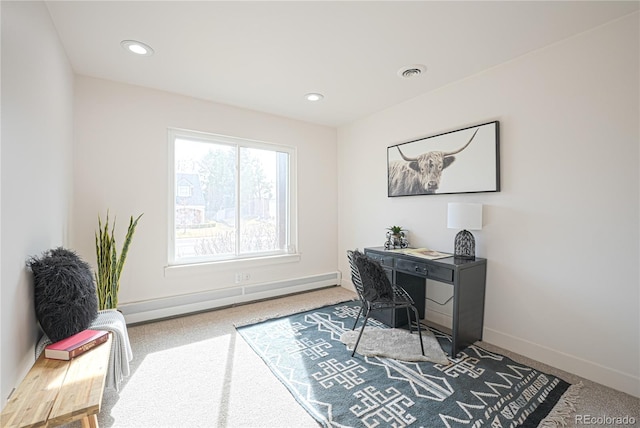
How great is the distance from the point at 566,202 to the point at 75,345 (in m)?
3.25

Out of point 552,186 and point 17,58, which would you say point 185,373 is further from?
point 552,186

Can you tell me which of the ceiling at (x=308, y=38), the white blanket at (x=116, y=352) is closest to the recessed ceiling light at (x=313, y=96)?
the ceiling at (x=308, y=38)

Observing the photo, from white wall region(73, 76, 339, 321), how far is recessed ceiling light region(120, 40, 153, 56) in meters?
0.77

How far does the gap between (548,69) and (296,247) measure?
3.23 m

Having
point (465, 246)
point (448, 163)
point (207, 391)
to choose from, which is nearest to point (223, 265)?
point (207, 391)

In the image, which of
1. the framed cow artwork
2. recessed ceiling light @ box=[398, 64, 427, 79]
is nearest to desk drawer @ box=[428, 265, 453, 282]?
the framed cow artwork

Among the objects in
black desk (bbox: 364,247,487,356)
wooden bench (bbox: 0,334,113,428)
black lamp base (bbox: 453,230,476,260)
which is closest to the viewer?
wooden bench (bbox: 0,334,113,428)

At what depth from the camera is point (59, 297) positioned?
158 centimetres

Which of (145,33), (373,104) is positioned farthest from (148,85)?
(373,104)

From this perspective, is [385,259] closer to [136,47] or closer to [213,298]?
[213,298]

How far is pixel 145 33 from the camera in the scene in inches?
82.7

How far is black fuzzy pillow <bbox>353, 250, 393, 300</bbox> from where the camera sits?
7.92 feet

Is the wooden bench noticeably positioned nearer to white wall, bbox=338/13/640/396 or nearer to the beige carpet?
the beige carpet

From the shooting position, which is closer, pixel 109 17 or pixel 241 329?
pixel 109 17
